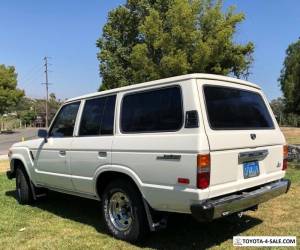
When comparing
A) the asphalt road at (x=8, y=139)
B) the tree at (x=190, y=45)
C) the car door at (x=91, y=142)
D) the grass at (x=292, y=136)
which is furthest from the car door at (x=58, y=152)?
the grass at (x=292, y=136)

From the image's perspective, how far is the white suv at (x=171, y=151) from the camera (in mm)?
4926

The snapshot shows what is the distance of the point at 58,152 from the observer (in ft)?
23.0

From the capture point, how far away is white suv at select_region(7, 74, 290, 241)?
4926 mm

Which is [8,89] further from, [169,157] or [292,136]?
[169,157]

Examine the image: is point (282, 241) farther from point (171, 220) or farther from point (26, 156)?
point (26, 156)

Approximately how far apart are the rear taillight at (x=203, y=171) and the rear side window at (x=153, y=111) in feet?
1.60

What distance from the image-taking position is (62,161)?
22.6 ft

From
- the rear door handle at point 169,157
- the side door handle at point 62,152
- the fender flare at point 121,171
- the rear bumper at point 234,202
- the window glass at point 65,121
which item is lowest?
the rear bumper at point 234,202

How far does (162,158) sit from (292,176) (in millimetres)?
6390

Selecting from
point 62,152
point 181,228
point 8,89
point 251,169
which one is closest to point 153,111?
point 251,169

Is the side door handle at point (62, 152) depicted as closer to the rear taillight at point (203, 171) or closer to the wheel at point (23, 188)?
the wheel at point (23, 188)

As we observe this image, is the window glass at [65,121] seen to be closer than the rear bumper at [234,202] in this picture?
No

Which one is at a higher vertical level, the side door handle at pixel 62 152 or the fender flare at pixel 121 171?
the side door handle at pixel 62 152

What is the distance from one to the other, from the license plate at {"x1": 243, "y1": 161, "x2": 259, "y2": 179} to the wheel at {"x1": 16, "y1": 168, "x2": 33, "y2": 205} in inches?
174
